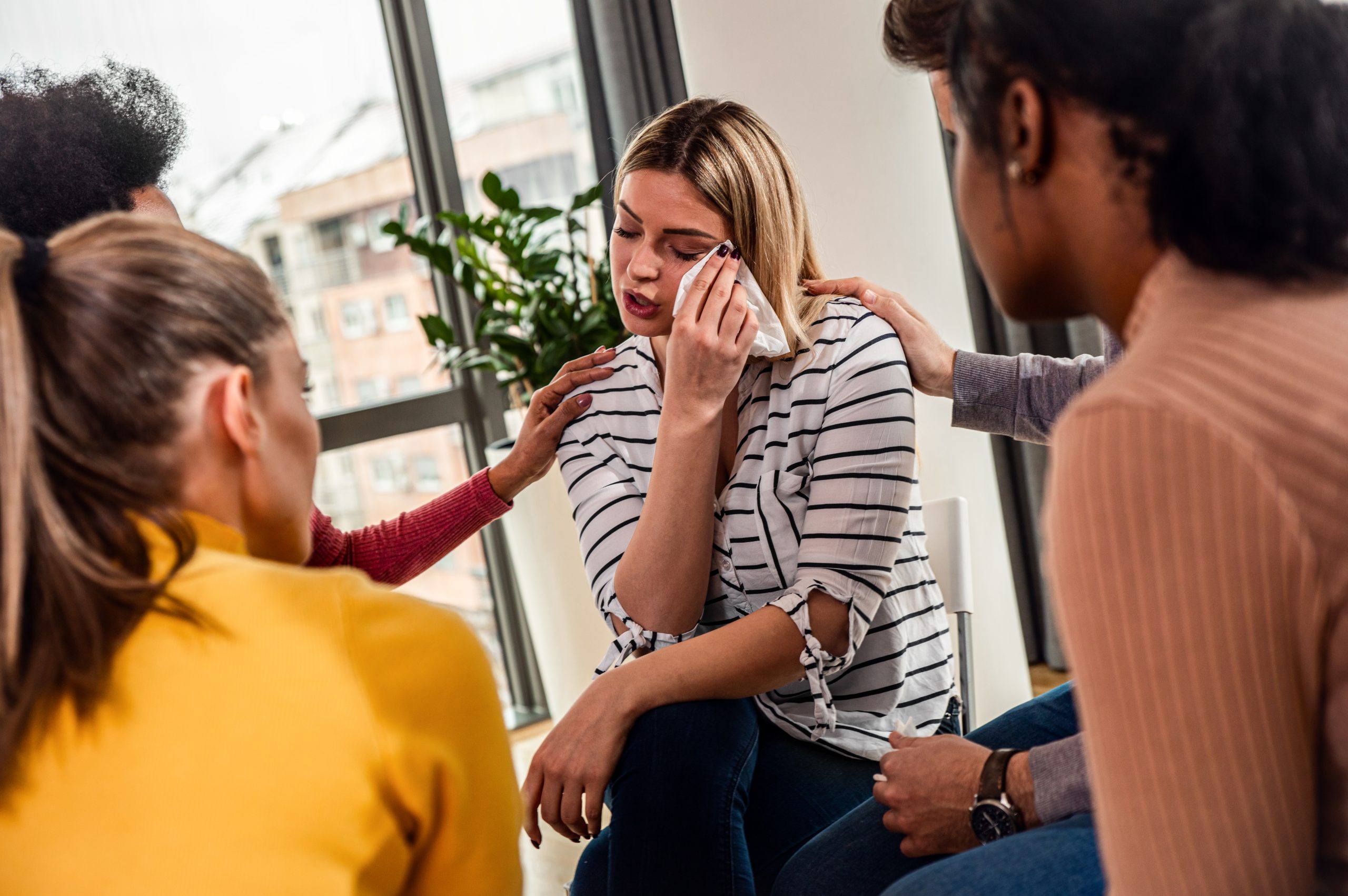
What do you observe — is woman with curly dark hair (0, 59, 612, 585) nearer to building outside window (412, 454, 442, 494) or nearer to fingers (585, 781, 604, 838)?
fingers (585, 781, 604, 838)

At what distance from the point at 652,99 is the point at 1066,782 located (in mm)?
2331

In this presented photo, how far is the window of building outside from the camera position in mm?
2953

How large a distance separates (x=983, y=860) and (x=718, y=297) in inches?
30.3

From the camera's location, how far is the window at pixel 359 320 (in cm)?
311

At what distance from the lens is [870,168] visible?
239 cm

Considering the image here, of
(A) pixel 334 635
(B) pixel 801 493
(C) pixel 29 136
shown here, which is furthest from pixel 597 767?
(C) pixel 29 136

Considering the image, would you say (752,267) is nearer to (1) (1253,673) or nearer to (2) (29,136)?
(2) (29,136)

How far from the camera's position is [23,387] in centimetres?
66

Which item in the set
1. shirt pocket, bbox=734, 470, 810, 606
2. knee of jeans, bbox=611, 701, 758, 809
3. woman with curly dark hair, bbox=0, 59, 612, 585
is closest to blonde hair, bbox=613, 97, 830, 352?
shirt pocket, bbox=734, 470, 810, 606

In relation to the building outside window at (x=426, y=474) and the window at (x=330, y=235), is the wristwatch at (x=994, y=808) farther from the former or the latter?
the window at (x=330, y=235)

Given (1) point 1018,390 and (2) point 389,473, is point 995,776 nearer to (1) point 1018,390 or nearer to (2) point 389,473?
(1) point 1018,390

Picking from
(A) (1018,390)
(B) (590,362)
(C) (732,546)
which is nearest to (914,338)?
(A) (1018,390)

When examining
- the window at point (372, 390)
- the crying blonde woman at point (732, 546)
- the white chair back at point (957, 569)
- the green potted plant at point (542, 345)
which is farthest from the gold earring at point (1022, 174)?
the window at point (372, 390)

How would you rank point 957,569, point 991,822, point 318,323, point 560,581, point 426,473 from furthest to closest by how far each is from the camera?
1. point 426,473
2. point 318,323
3. point 560,581
4. point 957,569
5. point 991,822
